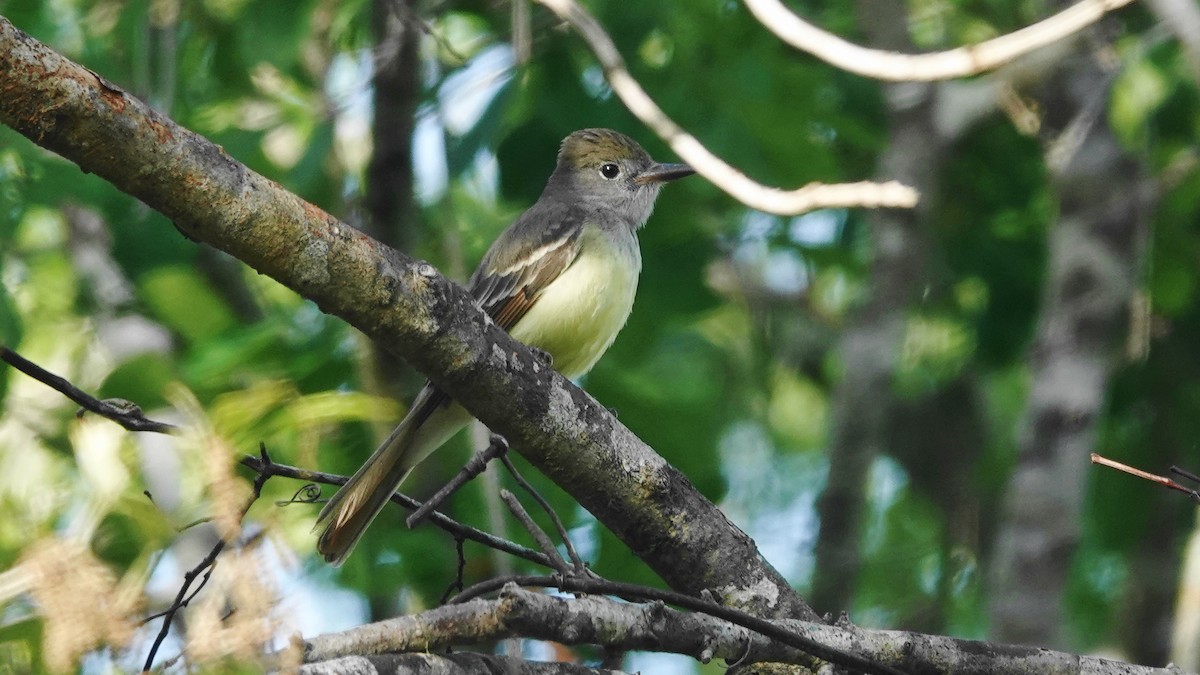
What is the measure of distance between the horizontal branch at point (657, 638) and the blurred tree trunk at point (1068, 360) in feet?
10.8

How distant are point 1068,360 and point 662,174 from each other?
2105 mm

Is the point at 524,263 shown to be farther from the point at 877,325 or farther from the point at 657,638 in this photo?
the point at 657,638

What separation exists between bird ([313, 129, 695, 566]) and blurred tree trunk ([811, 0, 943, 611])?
1.51 m

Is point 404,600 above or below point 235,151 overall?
below

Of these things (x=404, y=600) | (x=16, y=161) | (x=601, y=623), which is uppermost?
(x=16, y=161)

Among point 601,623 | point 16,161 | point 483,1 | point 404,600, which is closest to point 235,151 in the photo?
point 16,161

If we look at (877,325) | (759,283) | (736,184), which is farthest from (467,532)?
(759,283)

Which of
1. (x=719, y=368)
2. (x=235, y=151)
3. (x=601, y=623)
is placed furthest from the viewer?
(x=719, y=368)

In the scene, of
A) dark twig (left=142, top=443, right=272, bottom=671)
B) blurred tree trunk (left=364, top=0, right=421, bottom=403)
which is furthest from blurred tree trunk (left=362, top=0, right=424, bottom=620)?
dark twig (left=142, top=443, right=272, bottom=671)

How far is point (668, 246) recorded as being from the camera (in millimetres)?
8180

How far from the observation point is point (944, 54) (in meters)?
4.13

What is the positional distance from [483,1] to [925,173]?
8.45 feet

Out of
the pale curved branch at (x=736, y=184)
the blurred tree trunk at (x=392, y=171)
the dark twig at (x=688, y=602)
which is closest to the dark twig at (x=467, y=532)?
the dark twig at (x=688, y=602)

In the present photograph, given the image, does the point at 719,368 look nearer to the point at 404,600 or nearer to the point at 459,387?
the point at 404,600
